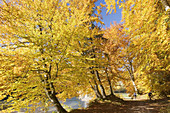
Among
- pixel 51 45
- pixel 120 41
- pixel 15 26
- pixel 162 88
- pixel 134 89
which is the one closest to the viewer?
pixel 15 26

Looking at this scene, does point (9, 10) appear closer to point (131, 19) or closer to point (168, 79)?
point (131, 19)

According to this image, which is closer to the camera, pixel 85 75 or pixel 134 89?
pixel 85 75

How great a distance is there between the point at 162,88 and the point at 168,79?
1132mm

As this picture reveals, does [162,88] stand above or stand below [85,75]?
below

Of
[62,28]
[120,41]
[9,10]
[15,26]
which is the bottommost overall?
[62,28]

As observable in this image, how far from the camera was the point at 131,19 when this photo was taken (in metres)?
3.75

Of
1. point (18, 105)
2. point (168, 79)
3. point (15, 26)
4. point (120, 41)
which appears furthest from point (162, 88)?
point (15, 26)

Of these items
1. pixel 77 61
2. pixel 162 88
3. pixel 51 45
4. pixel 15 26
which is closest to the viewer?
pixel 15 26

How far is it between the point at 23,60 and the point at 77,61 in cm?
235

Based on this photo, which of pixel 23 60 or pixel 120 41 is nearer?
pixel 23 60

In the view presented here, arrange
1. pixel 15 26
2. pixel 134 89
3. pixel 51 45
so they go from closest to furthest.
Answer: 1. pixel 15 26
2. pixel 51 45
3. pixel 134 89

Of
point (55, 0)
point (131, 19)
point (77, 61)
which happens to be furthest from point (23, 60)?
point (131, 19)

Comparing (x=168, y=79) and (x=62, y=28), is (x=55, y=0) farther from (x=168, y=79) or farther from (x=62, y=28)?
(x=168, y=79)

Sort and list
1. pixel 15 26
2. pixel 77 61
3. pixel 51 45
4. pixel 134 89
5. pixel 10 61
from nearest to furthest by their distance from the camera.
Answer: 1. pixel 10 61
2. pixel 15 26
3. pixel 51 45
4. pixel 77 61
5. pixel 134 89
